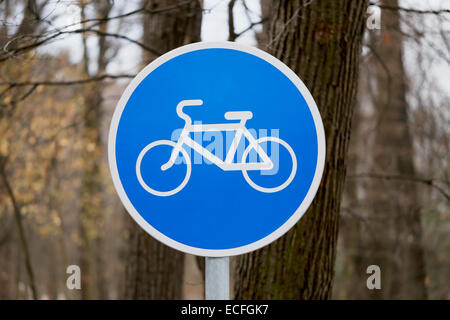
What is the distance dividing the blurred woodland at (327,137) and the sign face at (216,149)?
1.37 m

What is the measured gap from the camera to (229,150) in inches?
79.0

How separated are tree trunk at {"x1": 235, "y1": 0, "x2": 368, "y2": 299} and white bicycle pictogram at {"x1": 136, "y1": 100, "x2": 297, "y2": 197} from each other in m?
1.42

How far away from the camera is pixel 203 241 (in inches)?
79.1

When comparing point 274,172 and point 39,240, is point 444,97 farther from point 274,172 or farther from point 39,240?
point 39,240

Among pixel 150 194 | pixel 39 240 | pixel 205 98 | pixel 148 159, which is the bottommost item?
pixel 39 240

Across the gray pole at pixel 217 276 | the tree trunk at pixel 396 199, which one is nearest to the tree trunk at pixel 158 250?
the gray pole at pixel 217 276

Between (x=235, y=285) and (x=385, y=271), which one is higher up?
(x=235, y=285)

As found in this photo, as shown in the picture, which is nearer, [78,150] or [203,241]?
[203,241]

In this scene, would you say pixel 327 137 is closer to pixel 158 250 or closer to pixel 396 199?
pixel 158 250

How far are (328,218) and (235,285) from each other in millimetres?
731

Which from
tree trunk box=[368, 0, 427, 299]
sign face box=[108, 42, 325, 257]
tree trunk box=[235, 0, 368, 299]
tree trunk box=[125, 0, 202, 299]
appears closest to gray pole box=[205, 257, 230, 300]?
sign face box=[108, 42, 325, 257]

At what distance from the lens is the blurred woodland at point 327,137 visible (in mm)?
3408

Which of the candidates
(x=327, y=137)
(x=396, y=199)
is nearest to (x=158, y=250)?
(x=327, y=137)

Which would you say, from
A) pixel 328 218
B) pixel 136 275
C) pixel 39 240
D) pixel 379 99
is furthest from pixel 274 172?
pixel 39 240
